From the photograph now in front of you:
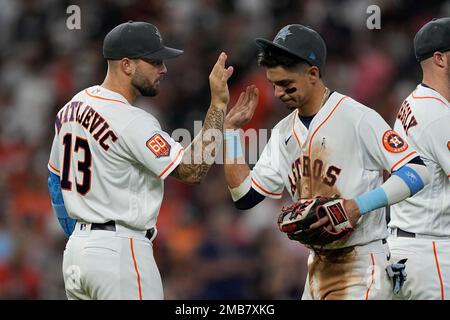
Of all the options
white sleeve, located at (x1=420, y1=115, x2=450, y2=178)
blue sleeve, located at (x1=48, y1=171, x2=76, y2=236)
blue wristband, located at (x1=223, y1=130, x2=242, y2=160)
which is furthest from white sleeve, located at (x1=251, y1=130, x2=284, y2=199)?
blue sleeve, located at (x1=48, y1=171, x2=76, y2=236)

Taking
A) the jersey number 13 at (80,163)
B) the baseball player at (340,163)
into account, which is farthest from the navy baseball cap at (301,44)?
the jersey number 13 at (80,163)

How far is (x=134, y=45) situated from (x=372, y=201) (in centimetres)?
163

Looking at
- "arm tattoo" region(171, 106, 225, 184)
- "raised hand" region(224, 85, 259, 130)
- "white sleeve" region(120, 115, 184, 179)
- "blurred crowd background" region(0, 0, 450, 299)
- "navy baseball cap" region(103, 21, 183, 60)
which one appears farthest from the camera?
"blurred crowd background" region(0, 0, 450, 299)

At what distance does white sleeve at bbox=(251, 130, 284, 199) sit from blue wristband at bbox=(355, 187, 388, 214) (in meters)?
0.78

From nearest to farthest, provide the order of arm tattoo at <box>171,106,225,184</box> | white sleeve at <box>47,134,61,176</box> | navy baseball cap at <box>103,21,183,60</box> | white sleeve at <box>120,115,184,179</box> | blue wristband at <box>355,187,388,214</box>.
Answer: blue wristband at <box>355,187,388,214</box>
white sleeve at <box>120,115,184,179</box>
arm tattoo at <box>171,106,225,184</box>
navy baseball cap at <box>103,21,183,60</box>
white sleeve at <box>47,134,61,176</box>

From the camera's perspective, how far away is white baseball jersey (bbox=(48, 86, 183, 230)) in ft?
17.8

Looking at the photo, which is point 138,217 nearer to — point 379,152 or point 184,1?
point 379,152

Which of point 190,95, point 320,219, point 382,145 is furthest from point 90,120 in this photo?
point 190,95

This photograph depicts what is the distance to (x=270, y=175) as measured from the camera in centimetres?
585

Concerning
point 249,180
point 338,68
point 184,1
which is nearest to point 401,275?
point 249,180

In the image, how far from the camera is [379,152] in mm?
5277

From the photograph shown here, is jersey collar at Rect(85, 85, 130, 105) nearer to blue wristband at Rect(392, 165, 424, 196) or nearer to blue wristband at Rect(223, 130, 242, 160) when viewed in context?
blue wristband at Rect(223, 130, 242, 160)

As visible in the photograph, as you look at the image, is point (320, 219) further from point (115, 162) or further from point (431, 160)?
point (115, 162)

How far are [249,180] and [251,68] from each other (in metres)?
5.42
